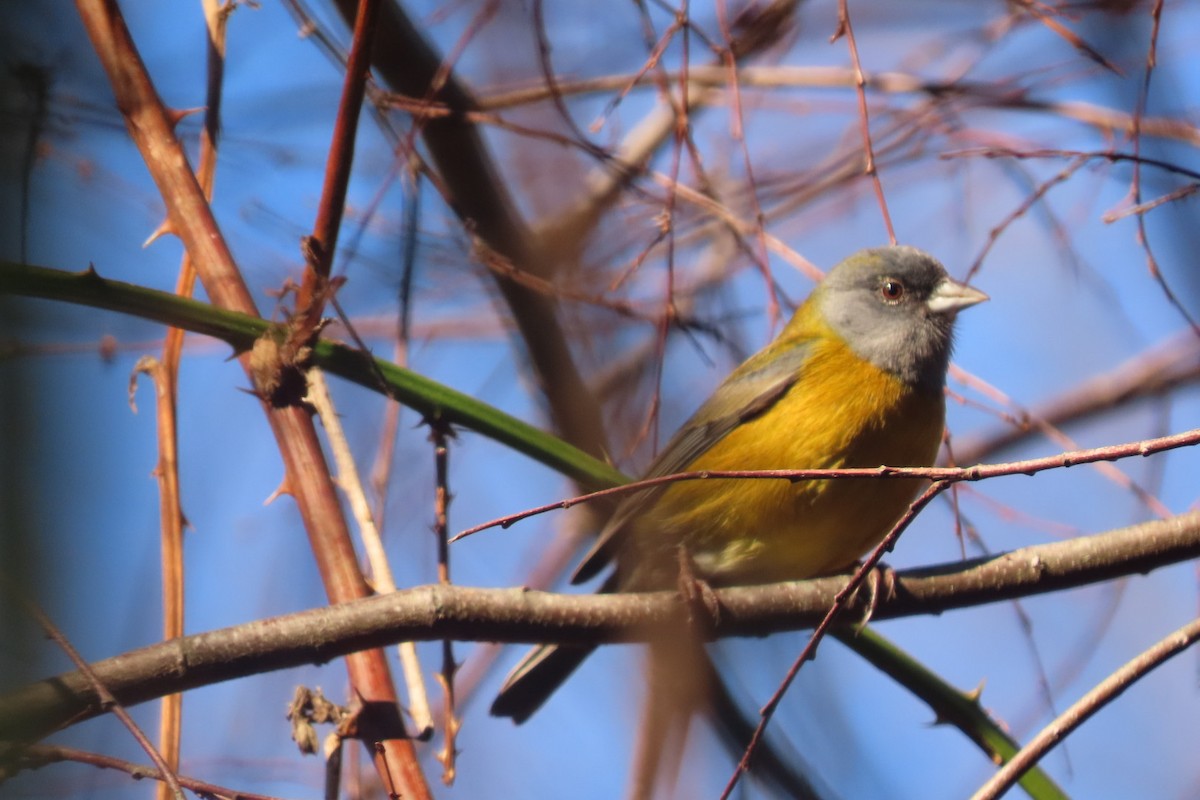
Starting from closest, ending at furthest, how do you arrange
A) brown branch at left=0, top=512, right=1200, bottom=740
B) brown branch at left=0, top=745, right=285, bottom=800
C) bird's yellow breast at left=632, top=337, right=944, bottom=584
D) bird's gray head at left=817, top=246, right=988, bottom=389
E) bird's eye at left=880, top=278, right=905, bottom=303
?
brown branch at left=0, top=745, right=285, bottom=800, brown branch at left=0, top=512, right=1200, bottom=740, bird's yellow breast at left=632, top=337, right=944, bottom=584, bird's gray head at left=817, top=246, right=988, bottom=389, bird's eye at left=880, top=278, right=905, bottom=303

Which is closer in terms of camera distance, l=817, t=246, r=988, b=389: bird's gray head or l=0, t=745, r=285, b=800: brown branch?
l=0, t=745, r=285, b=800: brown branch

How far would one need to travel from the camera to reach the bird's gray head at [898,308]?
3.86 metres

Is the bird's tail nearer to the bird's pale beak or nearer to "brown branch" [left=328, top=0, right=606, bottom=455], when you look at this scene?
"brown branch" [left=328, top=0, right=606, bottom=455]

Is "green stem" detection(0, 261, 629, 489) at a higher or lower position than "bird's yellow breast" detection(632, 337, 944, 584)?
lower

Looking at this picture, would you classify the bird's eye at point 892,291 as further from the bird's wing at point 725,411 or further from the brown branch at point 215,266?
the brown branch at point 215,266

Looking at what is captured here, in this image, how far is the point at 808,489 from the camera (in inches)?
133

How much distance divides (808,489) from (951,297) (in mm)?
1151

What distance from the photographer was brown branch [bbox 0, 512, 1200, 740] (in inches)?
75.6

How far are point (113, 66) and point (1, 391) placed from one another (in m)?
1.81

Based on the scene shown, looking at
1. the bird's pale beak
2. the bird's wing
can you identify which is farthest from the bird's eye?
the bird's wing

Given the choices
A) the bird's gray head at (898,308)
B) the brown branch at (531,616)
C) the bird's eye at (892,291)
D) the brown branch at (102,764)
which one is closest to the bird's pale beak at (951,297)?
the bird's gray head at (898,308)

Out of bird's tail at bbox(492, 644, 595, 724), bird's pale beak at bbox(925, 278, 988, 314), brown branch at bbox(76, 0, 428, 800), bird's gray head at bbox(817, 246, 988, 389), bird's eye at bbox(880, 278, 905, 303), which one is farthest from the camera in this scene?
bird's eye at bbox(880, 278, 905, 303)

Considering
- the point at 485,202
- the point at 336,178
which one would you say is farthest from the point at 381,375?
the point at 485,202

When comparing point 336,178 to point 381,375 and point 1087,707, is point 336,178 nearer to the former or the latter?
point 381,375
